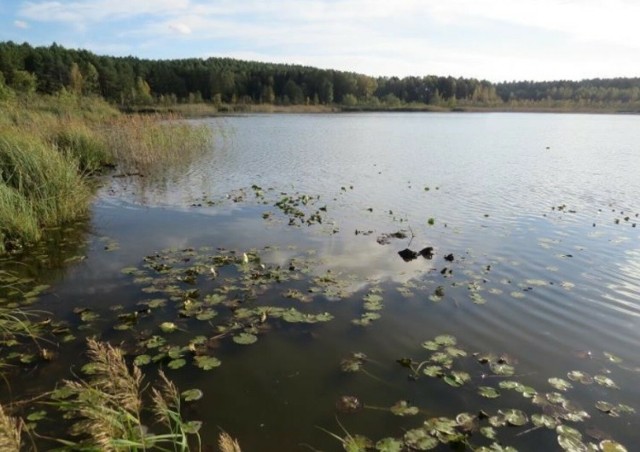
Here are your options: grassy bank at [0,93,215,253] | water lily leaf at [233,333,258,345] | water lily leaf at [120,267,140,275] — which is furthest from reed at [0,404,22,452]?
grassy bank at [0,93,215,253]

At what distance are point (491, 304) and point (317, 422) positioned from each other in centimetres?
391

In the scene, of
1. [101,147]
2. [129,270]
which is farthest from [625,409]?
[101,147]

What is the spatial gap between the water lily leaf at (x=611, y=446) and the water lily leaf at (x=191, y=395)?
392 centimetres

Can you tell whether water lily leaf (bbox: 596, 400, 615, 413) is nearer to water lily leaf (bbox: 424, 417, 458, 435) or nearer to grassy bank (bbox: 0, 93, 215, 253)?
water lily leaf (bbox: 424, 417, 458, 435)

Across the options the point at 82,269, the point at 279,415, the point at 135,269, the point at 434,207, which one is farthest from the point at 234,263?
the point at 434,207

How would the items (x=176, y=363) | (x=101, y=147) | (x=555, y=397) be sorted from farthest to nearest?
(x=101, y=147), (x=176, y=363), (x=555, y=397)

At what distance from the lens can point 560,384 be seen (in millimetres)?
4914

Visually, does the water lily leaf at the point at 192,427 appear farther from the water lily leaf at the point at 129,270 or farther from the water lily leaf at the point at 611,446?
the water lily leaf at the point at 129,270

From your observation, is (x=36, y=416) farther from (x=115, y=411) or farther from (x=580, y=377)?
(x=580, y=377)

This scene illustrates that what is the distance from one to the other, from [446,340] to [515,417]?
151 centimetres

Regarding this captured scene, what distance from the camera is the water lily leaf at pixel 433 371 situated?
503cm

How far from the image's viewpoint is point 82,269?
8086mm

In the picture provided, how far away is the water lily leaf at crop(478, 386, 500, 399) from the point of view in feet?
15.4

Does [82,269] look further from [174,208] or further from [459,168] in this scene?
[459,168]
